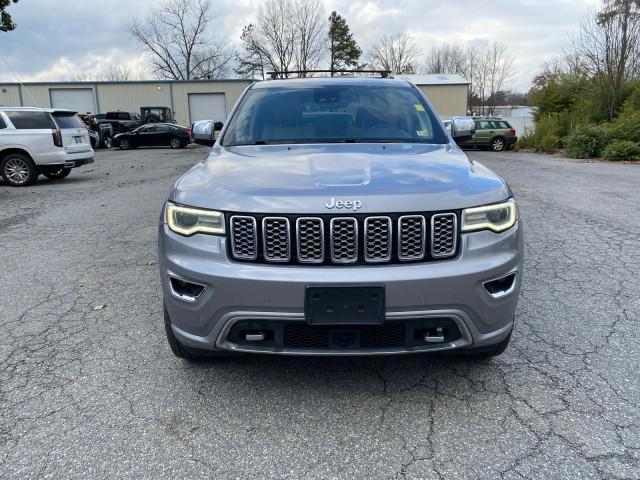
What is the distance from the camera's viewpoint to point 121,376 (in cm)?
297

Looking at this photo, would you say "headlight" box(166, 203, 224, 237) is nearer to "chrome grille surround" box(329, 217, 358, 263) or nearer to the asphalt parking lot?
"chrome grille surround" box(329, 217, 358, 263)

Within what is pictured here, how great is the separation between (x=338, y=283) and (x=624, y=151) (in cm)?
1895

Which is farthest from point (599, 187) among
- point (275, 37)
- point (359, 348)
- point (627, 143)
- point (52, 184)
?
point (275, 37)

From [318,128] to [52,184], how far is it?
35.2 feet

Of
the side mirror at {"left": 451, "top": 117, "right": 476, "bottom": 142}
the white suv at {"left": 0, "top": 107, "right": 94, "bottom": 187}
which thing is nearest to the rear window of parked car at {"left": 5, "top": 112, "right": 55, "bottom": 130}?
the white suv at {"left": 0, "top": 107, "right": 94, "bottom": 187}

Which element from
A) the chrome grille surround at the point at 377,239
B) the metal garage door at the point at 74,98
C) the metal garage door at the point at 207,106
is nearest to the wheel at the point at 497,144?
the metal garage door at the point at 207,106

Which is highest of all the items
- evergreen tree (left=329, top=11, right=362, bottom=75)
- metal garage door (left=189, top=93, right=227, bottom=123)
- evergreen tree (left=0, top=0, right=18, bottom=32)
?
evergreen tree (left=329, top=11, right=362, bottom=75)

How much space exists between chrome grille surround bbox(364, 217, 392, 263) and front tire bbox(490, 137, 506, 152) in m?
23.8

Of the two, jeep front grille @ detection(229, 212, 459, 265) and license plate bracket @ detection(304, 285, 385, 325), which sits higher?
jeep front grille @ detection(229, 212, 459, 265)

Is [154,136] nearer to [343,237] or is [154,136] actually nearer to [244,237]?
[244,237]

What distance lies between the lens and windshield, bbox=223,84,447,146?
3609mm

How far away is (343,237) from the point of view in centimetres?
236

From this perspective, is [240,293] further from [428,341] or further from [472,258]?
[472,258]

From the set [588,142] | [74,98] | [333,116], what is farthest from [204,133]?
[74,98]
